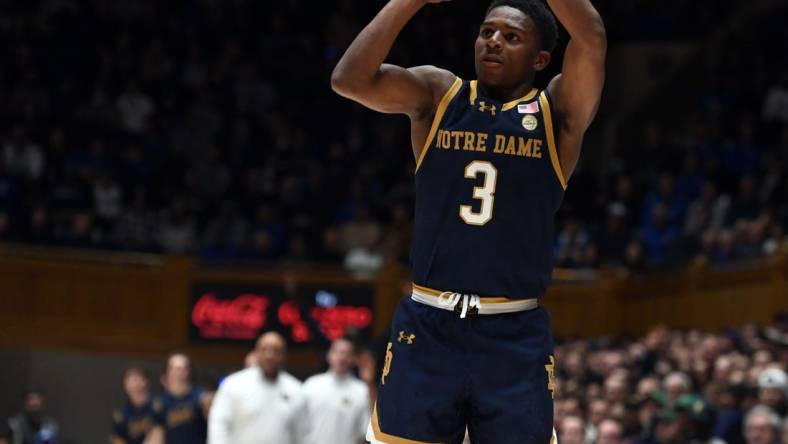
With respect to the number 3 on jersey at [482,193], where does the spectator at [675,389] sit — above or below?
below

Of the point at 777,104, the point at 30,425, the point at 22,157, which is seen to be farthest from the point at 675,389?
the point at 22,157

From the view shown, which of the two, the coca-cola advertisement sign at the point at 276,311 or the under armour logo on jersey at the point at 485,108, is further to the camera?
the coca-cola advertisement sign at the point at 276,311

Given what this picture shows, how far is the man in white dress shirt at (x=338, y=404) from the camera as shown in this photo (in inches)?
509

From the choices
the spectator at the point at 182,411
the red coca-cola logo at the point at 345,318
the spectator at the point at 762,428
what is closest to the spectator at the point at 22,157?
the red coca-cola logo at the point at 345,318

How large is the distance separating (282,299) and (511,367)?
576 inches

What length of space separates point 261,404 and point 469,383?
24.3 feet

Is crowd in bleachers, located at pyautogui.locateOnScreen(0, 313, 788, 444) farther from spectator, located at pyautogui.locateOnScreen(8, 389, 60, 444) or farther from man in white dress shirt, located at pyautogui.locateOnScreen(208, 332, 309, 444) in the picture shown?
spectator, located at pyautogui.locateOnScreen(8, 389, 60, 444)

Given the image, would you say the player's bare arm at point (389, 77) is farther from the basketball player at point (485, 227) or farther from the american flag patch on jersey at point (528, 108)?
the american flag patch on jersey at point (528, 108)

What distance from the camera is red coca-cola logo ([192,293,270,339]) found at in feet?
65.4

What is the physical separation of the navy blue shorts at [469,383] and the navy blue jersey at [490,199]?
13 centimetres

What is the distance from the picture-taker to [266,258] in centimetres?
2027

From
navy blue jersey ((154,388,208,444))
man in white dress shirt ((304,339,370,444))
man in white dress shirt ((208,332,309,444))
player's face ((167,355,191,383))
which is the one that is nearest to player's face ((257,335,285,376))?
man in white dress shirt ((208,332,309,444))

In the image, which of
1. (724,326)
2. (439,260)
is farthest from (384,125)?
(439,260)

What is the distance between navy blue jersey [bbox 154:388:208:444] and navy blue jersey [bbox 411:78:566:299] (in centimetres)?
798
